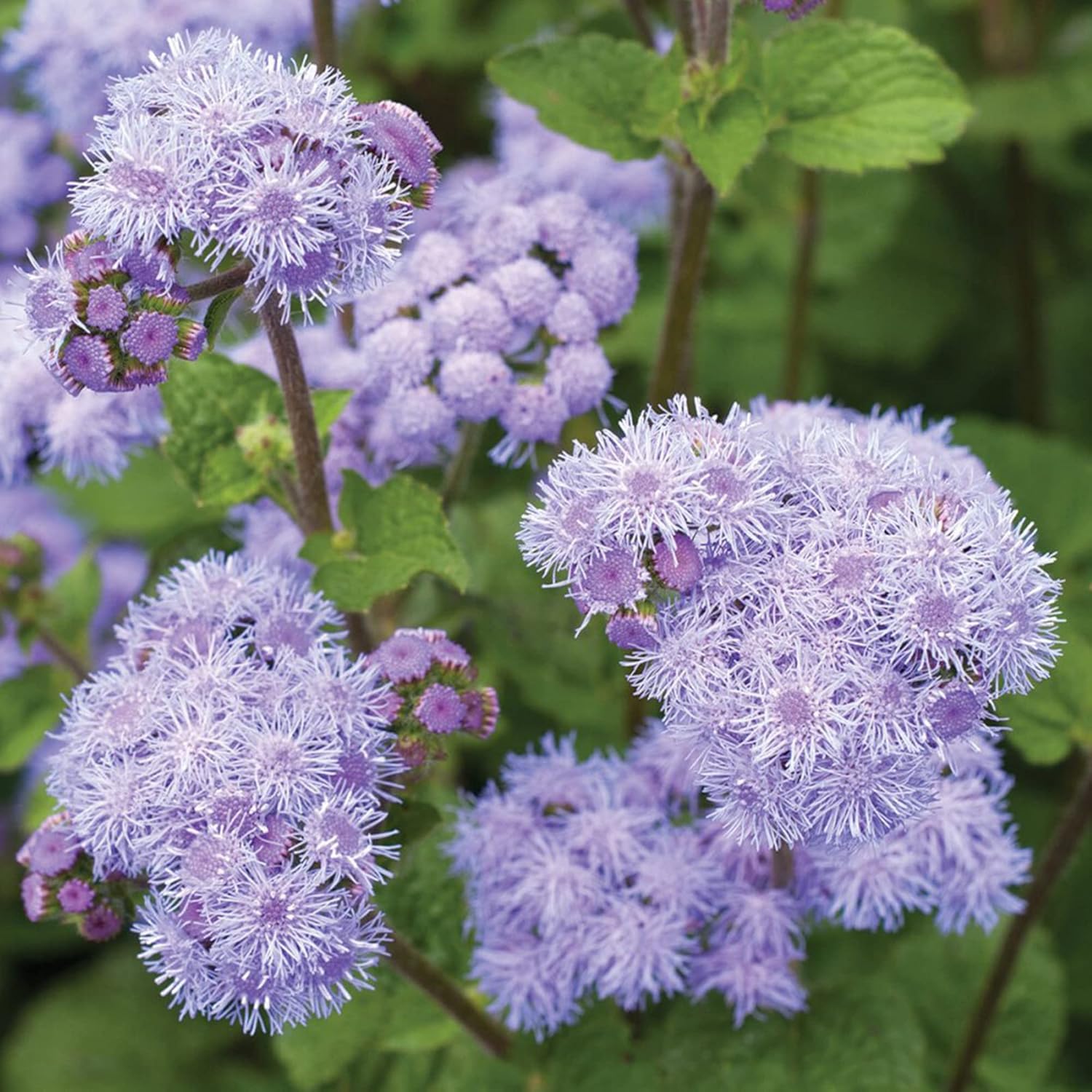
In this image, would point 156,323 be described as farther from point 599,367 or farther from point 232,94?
point 599,367

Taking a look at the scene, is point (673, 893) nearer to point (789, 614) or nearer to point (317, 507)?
point (789, 614)

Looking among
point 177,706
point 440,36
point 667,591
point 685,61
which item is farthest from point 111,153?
point 440,36

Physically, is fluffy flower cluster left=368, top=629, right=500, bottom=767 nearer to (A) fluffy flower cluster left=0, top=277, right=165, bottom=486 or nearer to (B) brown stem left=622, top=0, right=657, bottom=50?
(A) fluffy flower cluster left=0, top=277, right=165, bottom=486

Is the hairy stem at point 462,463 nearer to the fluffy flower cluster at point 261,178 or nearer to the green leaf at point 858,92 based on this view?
the green leaf at point 858,92

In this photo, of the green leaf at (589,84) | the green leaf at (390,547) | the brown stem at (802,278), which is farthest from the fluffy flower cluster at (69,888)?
A: the brown stem at (802,278)

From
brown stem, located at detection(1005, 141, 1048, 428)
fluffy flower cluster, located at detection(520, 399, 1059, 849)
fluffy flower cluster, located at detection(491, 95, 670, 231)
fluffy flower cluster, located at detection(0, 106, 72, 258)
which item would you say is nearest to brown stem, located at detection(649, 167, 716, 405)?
fluffy flower cluster, located at detection(491, 95, 670, 231)

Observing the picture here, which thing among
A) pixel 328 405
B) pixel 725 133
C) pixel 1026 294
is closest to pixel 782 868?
pixel 328 405
